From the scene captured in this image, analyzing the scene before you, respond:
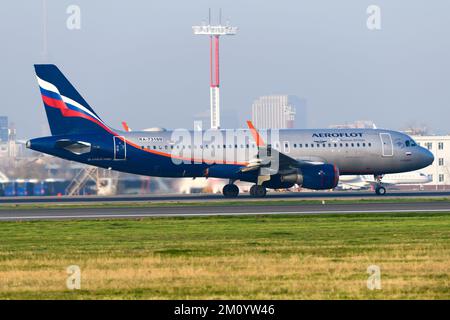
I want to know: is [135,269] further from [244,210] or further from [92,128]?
[92,128]

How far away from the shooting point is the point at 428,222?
36.0 meters

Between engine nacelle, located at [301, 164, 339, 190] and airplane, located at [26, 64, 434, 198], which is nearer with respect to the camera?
engine nacelle, located at [301, 164, 339, 190]

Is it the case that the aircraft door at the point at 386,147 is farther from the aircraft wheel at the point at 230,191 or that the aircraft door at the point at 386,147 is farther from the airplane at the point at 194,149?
the aircraft wheel at the point at 230,191

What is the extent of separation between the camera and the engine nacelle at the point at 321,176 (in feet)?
189

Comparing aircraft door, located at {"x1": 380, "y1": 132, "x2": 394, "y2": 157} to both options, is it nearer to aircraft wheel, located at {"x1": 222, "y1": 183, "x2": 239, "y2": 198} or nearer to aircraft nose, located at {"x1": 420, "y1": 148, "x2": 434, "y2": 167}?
aircraft nose, located at {"x1": 420, "y1": 148, "x2": 434, "y2": 167}

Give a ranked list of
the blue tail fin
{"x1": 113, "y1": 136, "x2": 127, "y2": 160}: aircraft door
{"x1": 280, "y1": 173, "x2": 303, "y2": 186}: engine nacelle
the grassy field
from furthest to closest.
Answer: {"x1": 113, "y1": 136, "x2": 127, "y2": 160}: aircraft door < the blue tail fin < {"x1": 280, "y1": 173, "x2": 303, "y2": 186}: engine nacelle < the grassy field

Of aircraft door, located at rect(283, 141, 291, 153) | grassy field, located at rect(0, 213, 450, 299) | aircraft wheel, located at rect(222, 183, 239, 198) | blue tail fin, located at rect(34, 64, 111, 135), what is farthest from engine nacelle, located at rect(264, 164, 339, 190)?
grassy field, located at rect(0, 213, 450, 299)

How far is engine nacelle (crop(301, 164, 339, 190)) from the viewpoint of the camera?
5750 centimetres

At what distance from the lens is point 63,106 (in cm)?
5838

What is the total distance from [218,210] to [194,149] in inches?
523

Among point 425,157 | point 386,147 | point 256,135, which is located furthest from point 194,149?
point 425,157

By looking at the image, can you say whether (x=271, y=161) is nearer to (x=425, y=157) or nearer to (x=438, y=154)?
(x=425, y=157)
